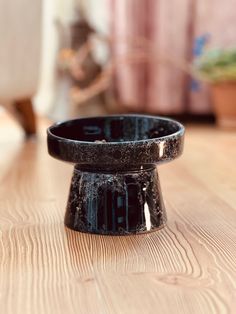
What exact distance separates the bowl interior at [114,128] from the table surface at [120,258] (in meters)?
0.13

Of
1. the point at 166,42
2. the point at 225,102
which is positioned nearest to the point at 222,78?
the point at 225,102

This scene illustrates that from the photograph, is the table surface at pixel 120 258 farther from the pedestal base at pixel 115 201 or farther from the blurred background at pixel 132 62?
the blurred background at pixel 132 62

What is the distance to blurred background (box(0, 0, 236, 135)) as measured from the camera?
5.82 feet

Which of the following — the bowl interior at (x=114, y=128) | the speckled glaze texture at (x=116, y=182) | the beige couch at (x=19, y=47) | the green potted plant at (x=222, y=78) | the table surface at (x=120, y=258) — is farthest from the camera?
the green potted plant at (x=222, y=78)

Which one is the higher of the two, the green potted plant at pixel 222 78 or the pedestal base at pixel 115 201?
the pedestal base at pixel 115 201

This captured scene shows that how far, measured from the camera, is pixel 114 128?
2.95ft

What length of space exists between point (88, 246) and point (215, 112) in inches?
48.7

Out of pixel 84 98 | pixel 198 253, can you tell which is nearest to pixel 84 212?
pixel 198 253

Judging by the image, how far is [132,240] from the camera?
76 cm

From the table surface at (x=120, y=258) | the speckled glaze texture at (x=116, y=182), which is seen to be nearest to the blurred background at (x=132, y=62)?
the table surface at (x=120, y=258)

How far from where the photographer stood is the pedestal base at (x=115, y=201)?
758 mm

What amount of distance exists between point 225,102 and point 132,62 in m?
0.38

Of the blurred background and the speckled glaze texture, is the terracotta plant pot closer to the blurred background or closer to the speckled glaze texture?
the blurred background

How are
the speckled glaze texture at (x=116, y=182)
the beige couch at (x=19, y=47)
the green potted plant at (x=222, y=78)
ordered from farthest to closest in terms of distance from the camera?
the green potted plant at (x=222, y=78) < the beige couch at (x=19, y=47) < the speckled glaze texture at (x=116, y=182)
